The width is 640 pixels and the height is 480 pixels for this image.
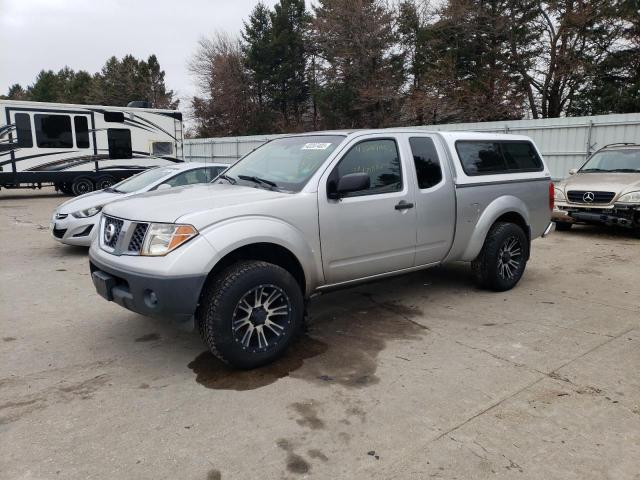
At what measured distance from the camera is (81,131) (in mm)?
15633

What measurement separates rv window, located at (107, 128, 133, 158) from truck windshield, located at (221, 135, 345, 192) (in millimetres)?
12945

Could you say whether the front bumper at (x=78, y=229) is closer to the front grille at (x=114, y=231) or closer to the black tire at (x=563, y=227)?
the front grille at (x=114, y=231)

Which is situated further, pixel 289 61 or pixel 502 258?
pixel 289 61

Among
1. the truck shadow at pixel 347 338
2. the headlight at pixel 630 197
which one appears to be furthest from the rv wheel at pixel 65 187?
the headlight at pixel 630 197

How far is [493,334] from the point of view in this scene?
4.36 meters

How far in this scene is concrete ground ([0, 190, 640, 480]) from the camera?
262 cm

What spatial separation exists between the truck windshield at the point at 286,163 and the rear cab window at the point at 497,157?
165cm

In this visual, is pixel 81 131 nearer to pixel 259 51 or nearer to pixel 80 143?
pixel 80 143

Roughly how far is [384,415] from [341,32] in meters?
30.3

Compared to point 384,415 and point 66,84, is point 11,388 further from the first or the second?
point 66,84

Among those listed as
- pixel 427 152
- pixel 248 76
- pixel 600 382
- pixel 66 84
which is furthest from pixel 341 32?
pixel 66 84

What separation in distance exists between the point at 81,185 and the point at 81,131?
1742mm

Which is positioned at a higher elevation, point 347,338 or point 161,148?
point 161,148

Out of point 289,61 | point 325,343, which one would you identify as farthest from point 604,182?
point 289,61
